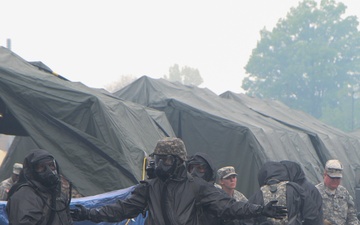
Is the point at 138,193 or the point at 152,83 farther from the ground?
the point at 152,83

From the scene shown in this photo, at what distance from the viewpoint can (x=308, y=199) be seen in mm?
9258

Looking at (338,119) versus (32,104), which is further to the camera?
(338,119)

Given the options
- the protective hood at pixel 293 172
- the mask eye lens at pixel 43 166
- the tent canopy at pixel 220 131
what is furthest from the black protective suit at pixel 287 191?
the tent canopy at pixel 220 131

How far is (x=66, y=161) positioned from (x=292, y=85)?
2260 inches

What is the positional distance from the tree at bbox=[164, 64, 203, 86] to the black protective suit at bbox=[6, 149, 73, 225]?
4030 inches

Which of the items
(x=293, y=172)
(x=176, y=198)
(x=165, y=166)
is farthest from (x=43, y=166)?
(x=293, y=172)

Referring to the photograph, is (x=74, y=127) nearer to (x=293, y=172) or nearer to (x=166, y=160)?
(x=293, y=172)

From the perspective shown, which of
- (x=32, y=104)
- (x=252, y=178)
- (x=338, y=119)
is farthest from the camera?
(x=338, y=119)

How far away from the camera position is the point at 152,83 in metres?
17.5

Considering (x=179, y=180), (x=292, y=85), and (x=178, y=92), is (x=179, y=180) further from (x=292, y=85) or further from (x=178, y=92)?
(x=292, y=85)

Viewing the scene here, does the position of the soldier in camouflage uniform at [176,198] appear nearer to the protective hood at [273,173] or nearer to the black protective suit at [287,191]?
the black protective suit at [287,191]

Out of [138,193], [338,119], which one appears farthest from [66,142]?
[338,119]

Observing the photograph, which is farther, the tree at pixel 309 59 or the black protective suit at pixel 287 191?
the tree at pixel 309 59

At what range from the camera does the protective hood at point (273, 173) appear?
9.37 m
